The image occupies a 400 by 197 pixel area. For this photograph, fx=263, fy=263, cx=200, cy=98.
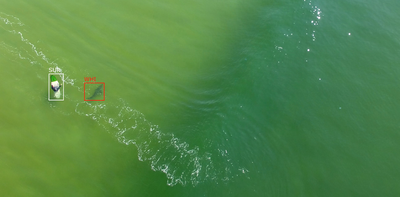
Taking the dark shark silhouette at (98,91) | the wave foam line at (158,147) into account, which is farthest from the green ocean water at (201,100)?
the dark shark silhouette at (98,91)

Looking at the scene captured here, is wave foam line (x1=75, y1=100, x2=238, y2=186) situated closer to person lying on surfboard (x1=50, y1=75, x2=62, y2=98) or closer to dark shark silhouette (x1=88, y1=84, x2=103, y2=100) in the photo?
dark shark silhouette (x1=88, y1=84, x2=103, y2=100)

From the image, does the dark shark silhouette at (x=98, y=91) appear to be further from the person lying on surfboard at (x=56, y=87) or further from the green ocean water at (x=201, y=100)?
the person lying on surfboard at (x=56, y=87)

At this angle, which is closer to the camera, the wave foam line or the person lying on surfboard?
the wave foam line

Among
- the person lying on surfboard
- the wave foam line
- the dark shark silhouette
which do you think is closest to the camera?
the wave foam line

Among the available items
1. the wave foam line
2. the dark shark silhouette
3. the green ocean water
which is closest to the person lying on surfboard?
the green ocean water

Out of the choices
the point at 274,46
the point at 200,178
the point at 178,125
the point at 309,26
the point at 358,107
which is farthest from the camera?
the point at 309,26

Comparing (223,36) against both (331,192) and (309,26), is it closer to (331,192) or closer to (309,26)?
(309,26)

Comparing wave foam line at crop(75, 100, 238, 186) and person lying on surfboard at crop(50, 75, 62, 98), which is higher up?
person lying on surfboard at crop(50, 75, 62, 98)

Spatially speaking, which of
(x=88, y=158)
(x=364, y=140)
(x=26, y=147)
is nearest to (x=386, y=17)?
(x=364, y=140)
